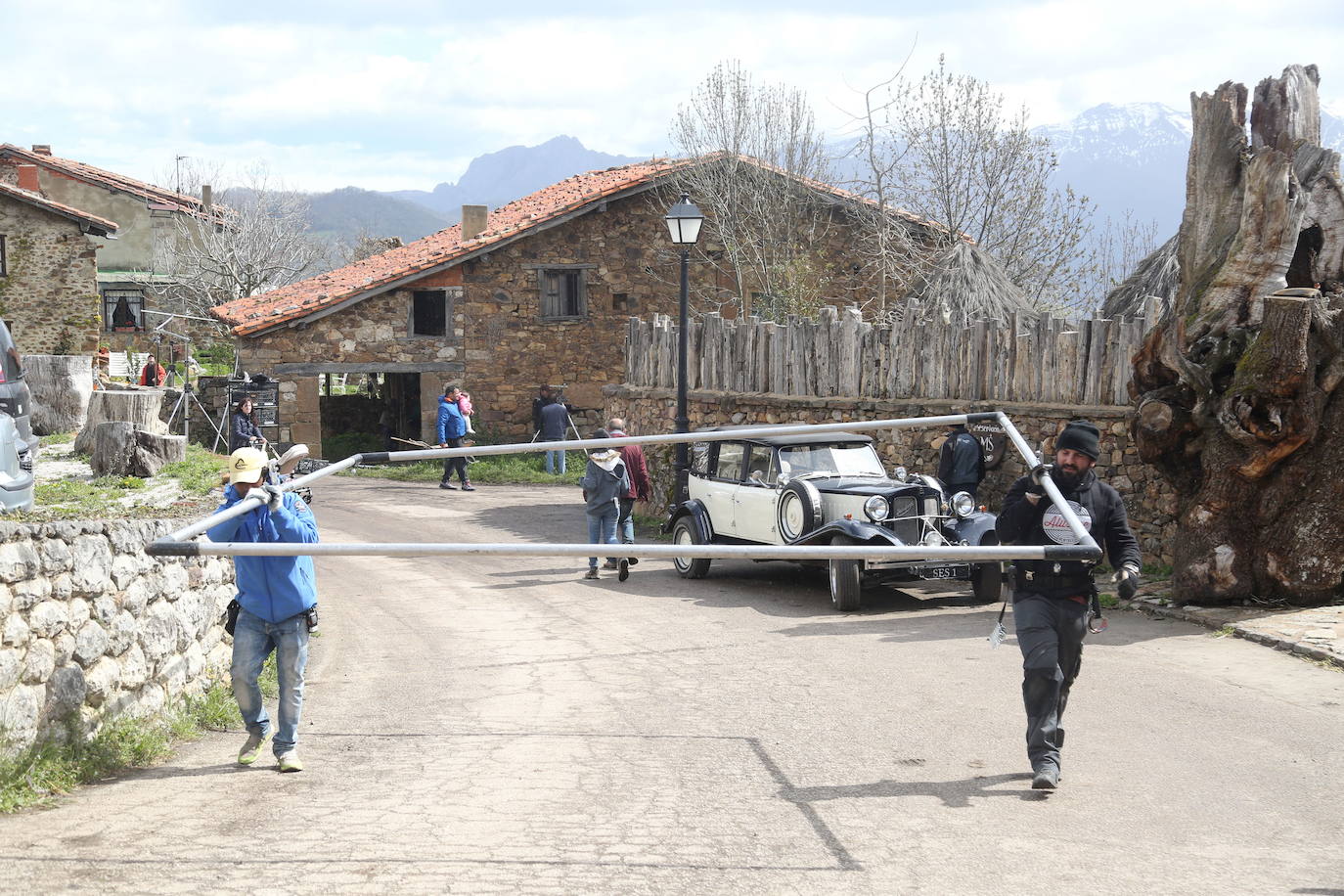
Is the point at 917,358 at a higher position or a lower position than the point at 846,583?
higher

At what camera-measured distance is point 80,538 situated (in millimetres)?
6598

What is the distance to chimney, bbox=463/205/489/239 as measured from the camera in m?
31.2

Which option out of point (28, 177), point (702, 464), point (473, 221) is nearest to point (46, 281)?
point (473, 221)

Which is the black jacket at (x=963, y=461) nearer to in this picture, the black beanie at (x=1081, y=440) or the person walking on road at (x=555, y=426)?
the black beanie at (x=1081, y=440)

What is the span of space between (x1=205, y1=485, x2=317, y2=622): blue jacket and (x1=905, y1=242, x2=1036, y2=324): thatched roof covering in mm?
13284

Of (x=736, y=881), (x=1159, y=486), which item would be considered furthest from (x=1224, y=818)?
(x=1159, y=486)

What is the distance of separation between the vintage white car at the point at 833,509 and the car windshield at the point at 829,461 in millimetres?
10

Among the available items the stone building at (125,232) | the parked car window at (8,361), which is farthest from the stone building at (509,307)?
the stone building at (125,232)

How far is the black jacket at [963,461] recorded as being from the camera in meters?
14.2

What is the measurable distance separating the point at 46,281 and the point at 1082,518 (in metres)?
33.2

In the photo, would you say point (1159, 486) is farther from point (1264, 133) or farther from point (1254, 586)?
point (1264, 133)

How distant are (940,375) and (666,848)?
415 inches

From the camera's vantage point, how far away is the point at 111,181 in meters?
48.3

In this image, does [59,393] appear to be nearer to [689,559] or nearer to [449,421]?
[449,421]
